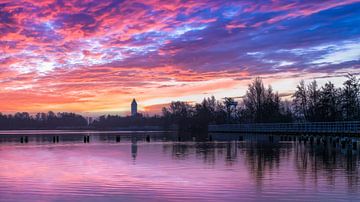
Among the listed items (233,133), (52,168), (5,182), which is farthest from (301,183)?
(233,133)

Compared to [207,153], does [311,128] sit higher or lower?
higher

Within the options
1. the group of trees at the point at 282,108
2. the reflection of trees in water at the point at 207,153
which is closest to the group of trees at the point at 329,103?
Result: the group of trees at the point at 282,108

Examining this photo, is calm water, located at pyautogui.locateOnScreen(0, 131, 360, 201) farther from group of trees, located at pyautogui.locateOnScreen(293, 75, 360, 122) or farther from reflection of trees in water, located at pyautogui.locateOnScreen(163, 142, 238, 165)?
group of trees, located at pyautogui.locateOnScreen(293, 75, 360, 122)

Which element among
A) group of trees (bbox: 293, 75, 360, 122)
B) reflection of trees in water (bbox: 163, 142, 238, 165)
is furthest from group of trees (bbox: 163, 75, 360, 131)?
reflection of trees in water (bbox: 163, 142, 238, 165)

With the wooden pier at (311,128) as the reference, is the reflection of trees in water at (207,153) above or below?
below

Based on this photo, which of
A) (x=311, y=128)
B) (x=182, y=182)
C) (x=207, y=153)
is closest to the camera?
(x=182, y=182)

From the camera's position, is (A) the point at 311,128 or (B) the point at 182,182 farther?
(A) the point at 311,128

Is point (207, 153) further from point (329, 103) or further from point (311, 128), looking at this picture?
point (329, 103)

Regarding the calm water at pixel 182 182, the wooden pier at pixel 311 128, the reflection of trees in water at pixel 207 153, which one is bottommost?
the reflection of trees in water at pixel 207 153

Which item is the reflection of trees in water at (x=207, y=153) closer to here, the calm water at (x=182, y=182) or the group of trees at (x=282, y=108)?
the calm water at (x=182, y=182)

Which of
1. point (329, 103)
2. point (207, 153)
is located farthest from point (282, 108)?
point (207, 153)

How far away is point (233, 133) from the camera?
128625 millimetres

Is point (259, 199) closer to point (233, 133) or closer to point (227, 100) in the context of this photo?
point (233, 133)

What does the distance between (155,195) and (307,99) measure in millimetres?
96172
